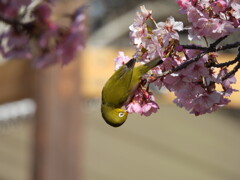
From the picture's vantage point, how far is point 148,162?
4973 mm

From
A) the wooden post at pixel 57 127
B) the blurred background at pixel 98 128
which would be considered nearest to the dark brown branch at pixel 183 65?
the blurred background at pixel 98 128

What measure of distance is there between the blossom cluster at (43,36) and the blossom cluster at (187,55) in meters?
0.64

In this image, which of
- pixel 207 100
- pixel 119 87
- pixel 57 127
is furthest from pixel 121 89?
pixel 57 127

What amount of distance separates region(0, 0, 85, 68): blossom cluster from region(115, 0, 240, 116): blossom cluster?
2.11 feet

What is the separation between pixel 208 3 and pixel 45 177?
6.45 ft

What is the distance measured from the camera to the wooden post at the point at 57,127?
2545 millimetres

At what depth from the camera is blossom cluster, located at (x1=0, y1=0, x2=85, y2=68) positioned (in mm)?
1359

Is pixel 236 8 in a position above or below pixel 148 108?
above

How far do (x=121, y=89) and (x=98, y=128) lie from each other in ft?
13.6

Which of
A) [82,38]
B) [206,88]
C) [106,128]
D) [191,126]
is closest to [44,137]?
[82,38]

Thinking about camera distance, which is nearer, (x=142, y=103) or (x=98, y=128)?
(x=142, y=103)

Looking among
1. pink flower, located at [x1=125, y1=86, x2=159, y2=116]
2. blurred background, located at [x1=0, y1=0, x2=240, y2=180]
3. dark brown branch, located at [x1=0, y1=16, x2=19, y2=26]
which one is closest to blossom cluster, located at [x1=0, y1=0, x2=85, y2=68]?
dark brown branch, located at [x1=0, y1=16, x2=19, y2=26]

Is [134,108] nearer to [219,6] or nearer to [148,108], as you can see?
[148,108]

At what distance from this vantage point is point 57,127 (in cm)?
256
